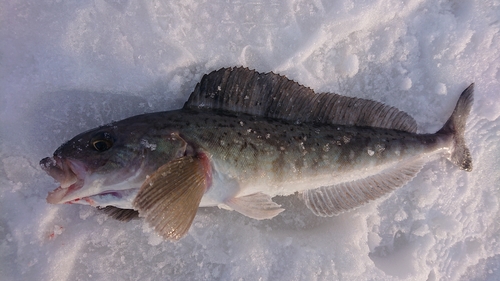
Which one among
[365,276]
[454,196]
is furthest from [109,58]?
[454,196]

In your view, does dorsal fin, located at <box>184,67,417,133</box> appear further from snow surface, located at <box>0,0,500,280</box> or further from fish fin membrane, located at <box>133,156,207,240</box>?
fish fin membrane, located at <box>133,156,207,240</box>

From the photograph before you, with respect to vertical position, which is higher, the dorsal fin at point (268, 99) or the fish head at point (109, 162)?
the dorsal fin at point (268, 99)

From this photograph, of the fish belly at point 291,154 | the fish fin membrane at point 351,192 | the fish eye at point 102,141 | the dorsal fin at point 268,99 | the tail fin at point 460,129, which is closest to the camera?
the fish eye at point 102,141

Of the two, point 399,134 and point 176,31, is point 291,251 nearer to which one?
point 399,134

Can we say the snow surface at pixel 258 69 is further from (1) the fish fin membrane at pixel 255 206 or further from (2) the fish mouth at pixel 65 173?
(2) the fish mouth at pixel 65 173

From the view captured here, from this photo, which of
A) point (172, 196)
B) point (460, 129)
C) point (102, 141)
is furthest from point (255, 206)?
point (460, 129)

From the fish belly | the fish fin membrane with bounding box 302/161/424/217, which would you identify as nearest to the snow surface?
the fish fin membrane with bounding box 302/161/424/217

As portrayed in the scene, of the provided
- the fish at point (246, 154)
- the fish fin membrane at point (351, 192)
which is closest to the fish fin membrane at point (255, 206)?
the fish at point (246, 154)
